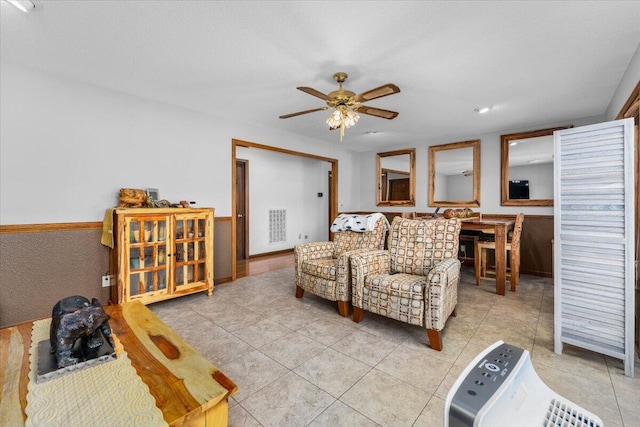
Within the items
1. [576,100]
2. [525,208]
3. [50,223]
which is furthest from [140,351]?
[525,208]

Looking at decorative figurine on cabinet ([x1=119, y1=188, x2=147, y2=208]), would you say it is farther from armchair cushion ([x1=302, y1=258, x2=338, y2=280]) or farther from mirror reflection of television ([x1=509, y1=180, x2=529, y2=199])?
mirror reflection of television ([x1=509, y1=180, x2=529, y2=199])

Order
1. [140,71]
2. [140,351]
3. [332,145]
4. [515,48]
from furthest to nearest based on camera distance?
[332,145]
[140,71]
[515,48]
[140,351]

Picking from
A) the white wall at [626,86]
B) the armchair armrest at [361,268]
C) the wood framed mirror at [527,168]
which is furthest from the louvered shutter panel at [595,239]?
the wood framed mirror at [527,168]

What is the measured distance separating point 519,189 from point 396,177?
6.89ft

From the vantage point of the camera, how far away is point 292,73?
257 centimetres

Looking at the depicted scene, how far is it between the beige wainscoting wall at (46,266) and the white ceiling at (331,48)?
1465mm

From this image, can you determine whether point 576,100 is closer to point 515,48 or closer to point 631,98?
point 631,98

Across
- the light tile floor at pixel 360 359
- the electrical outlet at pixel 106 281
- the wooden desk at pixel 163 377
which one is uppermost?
the wooden desk at pixel 163 377

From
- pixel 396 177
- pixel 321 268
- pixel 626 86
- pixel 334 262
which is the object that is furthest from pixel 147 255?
pixel 626 86

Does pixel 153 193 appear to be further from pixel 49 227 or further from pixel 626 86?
pixel 626 86

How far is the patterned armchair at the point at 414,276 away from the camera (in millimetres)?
2086

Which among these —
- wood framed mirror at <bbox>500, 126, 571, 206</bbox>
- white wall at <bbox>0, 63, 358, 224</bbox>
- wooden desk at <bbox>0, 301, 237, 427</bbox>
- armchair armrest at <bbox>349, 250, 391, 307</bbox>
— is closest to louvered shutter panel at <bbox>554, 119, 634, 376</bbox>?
armchair armrest at <bbox>349, 250, 391, 307</bbox>

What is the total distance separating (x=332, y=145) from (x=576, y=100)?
355 cm

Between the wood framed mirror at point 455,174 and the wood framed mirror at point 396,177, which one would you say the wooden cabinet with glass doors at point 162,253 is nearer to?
the wood framed mirror at point 396,177
